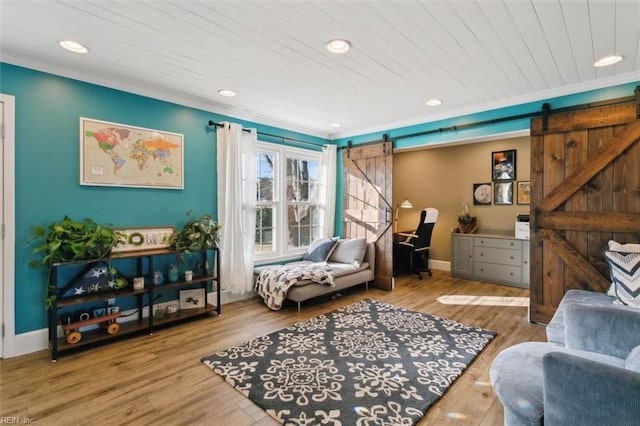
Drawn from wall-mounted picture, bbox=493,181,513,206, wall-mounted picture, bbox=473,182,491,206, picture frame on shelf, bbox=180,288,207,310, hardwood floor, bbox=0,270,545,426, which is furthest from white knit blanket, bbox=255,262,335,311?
wall-mounted picture, bbox=493,181,513,206

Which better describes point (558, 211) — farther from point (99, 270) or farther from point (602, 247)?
point (99, 270)

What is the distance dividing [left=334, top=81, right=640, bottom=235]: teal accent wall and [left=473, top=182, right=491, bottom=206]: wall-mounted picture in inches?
70.0

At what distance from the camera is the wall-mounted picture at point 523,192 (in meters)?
4.89

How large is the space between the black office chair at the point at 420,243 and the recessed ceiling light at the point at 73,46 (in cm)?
454

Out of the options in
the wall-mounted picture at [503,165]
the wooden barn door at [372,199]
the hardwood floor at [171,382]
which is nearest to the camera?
the hardwood floor at [171,382]

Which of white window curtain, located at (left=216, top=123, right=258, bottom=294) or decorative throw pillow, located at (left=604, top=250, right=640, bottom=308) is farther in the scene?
white window curtain, located at (left=216, top=123, right=258, bottom=294)

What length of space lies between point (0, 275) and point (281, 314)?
244 centimetres

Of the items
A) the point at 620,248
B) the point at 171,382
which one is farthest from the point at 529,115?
the point at 171,382

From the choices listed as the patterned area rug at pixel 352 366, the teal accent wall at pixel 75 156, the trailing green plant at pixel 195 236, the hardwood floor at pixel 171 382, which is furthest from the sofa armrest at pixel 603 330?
the trailing green plant at pixel 195 236

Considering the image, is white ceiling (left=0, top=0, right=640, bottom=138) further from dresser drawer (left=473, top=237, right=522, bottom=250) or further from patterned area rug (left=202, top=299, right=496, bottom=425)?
patterned area rug (left=202, top=299, right=496, bottom=425)

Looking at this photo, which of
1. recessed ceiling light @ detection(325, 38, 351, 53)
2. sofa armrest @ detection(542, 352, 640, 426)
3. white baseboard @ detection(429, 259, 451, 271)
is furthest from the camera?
white baseboard @ detection(429, 259, 451, 271)

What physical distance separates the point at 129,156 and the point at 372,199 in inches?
126

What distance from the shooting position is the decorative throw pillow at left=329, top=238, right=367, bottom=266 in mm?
4352

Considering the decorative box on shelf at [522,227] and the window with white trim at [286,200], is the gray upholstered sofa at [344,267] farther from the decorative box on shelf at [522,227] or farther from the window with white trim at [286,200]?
the decorative box on shelf at [522,227]
